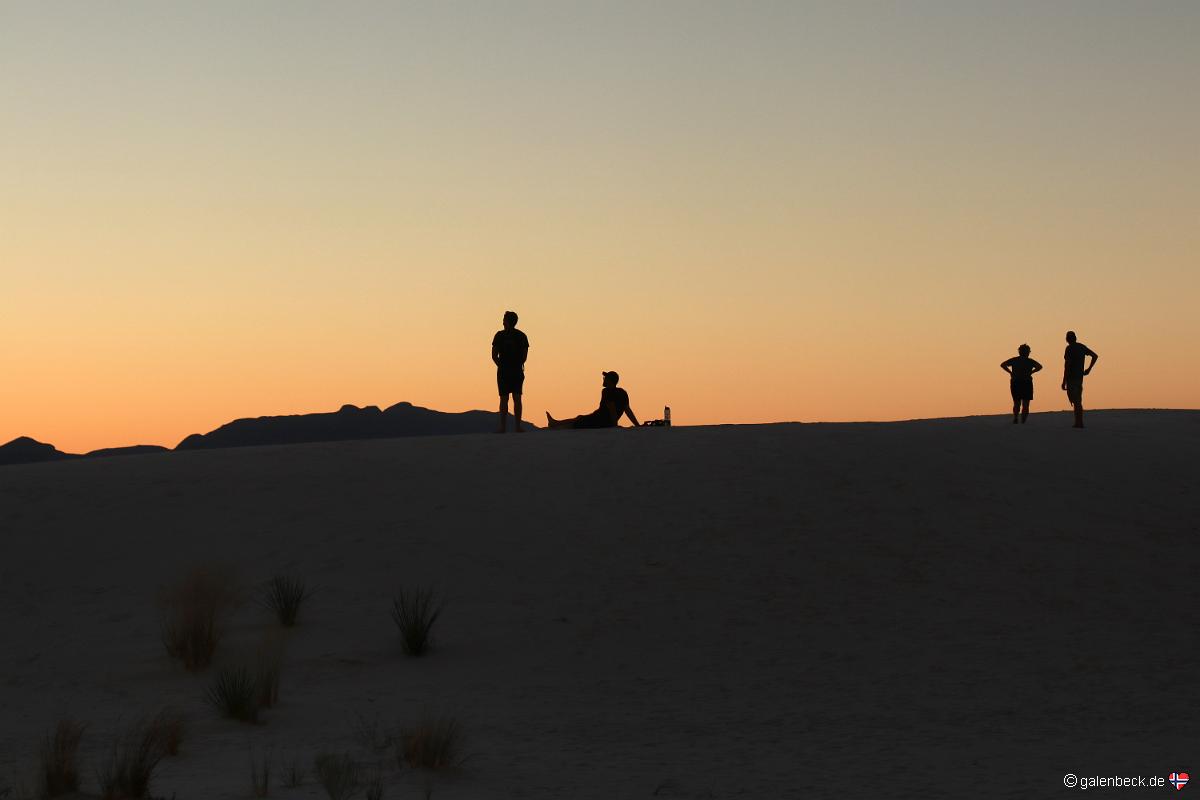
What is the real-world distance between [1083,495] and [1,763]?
13.5 meters

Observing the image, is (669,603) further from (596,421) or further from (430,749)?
(596,421)

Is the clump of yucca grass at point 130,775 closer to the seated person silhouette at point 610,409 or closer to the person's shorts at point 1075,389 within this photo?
the seated person silhouette at point 610,409

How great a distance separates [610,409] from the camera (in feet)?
80.9

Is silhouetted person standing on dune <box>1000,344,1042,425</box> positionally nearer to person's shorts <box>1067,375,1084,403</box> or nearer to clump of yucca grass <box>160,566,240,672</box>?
person's shorts <box>1067,375,1084,403</box>

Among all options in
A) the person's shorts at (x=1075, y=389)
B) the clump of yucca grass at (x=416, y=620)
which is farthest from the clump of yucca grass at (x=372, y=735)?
the person's shorts at (x=1075, y=389)

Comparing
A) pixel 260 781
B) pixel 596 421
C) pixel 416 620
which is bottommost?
pixel 260 781

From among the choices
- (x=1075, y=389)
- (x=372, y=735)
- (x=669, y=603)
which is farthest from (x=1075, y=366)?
(x=372, y=735)

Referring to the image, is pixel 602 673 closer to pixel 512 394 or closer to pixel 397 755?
pixel 397 755

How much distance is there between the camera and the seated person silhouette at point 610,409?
24.7 metres

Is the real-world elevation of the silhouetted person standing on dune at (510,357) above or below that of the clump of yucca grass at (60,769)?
above

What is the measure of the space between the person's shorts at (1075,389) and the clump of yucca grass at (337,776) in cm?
1800

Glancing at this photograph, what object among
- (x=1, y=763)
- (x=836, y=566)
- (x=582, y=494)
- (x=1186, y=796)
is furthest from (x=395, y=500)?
(x=1186, y=796)

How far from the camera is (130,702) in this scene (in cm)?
1248

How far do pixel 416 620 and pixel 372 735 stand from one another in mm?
2891
